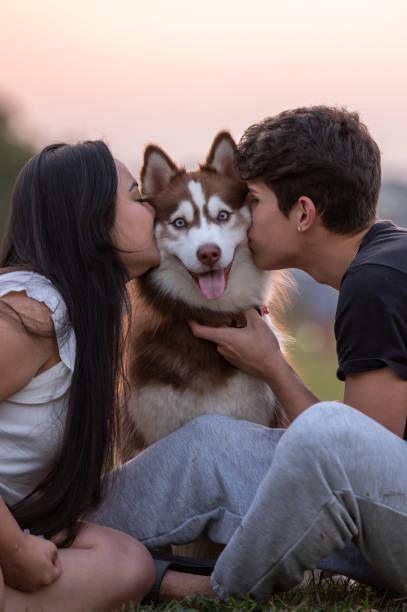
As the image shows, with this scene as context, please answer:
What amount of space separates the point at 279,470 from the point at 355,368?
463mm

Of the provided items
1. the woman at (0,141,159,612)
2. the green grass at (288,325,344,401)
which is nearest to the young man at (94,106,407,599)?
the woman at (0,141,159,612)

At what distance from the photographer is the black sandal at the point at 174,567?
116 inches

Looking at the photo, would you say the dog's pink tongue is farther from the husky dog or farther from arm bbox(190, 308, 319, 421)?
arm bbox(190, 308, 319, 421)

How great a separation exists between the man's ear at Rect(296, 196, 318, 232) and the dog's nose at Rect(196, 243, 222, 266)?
37 cm

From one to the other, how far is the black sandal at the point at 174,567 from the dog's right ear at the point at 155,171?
1667mm

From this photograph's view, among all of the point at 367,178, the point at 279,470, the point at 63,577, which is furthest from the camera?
the point at 367,178

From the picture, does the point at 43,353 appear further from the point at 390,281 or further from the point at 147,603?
the point at 390,281

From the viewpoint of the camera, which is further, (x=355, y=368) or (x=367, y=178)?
(x=367, y=178)

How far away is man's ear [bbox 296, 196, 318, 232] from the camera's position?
10.9 feet

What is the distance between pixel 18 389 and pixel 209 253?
111 cm

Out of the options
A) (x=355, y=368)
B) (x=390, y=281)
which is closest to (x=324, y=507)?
(x=355, y=368)

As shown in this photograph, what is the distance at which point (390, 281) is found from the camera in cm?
273

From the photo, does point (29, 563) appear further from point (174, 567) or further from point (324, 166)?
point (324, 166)

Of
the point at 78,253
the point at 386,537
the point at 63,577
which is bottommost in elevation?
the point at 63,577
